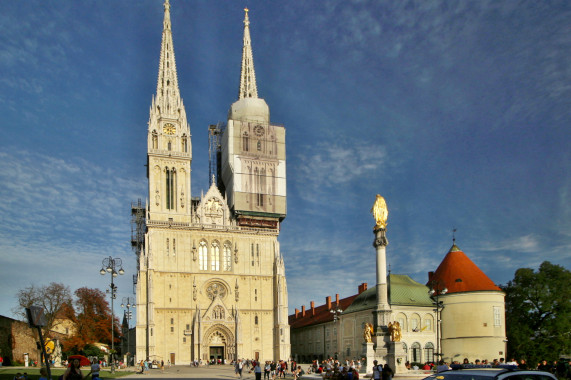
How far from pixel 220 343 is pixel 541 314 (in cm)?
3178

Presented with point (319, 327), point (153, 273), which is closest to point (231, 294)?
point (153, 273)

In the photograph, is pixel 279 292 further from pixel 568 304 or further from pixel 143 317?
pixel 568 304

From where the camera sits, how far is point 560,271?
50.0 metres

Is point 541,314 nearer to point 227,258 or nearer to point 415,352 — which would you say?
point 415,352

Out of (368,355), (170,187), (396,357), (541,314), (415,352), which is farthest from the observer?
(170,187)

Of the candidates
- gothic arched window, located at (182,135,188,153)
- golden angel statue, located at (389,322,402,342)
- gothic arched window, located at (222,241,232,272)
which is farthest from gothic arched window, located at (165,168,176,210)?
golden angel statue, located at (389,322,402,342)

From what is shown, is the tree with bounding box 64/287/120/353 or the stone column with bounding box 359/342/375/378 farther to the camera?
the tree with bounding box 64/287/120/353

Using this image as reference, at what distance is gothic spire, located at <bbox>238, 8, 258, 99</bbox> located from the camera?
74.1 metres

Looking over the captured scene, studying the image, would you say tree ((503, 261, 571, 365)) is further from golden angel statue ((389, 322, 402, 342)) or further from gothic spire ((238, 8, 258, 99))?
gothic spire ((238, 8, 258, 99))

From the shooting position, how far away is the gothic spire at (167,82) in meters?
65.3

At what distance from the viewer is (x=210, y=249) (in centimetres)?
5947

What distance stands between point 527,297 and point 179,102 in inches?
1720

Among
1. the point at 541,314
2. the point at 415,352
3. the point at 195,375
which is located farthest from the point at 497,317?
the point at 195,375

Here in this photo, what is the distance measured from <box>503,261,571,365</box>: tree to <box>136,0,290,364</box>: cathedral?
2318 centimetres
